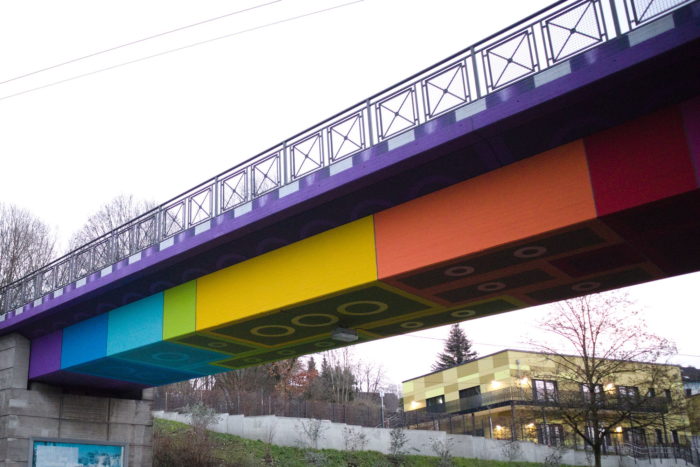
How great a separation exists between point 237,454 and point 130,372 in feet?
38.9

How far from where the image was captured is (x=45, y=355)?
60.3ft

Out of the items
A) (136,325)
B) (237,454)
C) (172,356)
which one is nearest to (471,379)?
(237,454)

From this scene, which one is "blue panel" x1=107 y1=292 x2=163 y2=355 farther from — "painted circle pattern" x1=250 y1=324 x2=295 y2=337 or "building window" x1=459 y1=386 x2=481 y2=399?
"building window" x1=459 y1=386 x2=481 y2=399

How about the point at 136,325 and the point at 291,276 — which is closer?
the point at 291,276

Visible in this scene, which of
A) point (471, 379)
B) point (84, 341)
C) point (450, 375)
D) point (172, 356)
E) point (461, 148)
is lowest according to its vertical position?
point (172, 356)

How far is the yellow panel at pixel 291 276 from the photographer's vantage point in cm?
1158

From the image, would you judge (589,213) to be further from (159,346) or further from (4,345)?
(4,345)

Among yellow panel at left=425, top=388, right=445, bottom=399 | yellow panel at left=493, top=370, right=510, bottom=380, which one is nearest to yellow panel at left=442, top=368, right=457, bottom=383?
yellow panel at left=425, top=388, right=445, bottom=399

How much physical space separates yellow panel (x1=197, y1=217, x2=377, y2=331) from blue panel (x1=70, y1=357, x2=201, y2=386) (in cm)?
452

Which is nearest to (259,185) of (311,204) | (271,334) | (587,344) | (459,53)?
(311,204)

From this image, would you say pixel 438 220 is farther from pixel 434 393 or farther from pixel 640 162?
pixel 434 393

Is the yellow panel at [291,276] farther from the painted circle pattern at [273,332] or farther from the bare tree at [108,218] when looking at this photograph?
the bare tree at [108,218]

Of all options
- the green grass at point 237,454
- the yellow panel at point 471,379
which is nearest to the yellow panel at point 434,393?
the yellow panel at point 471,379

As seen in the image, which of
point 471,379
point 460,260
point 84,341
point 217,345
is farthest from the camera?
point 471,379
